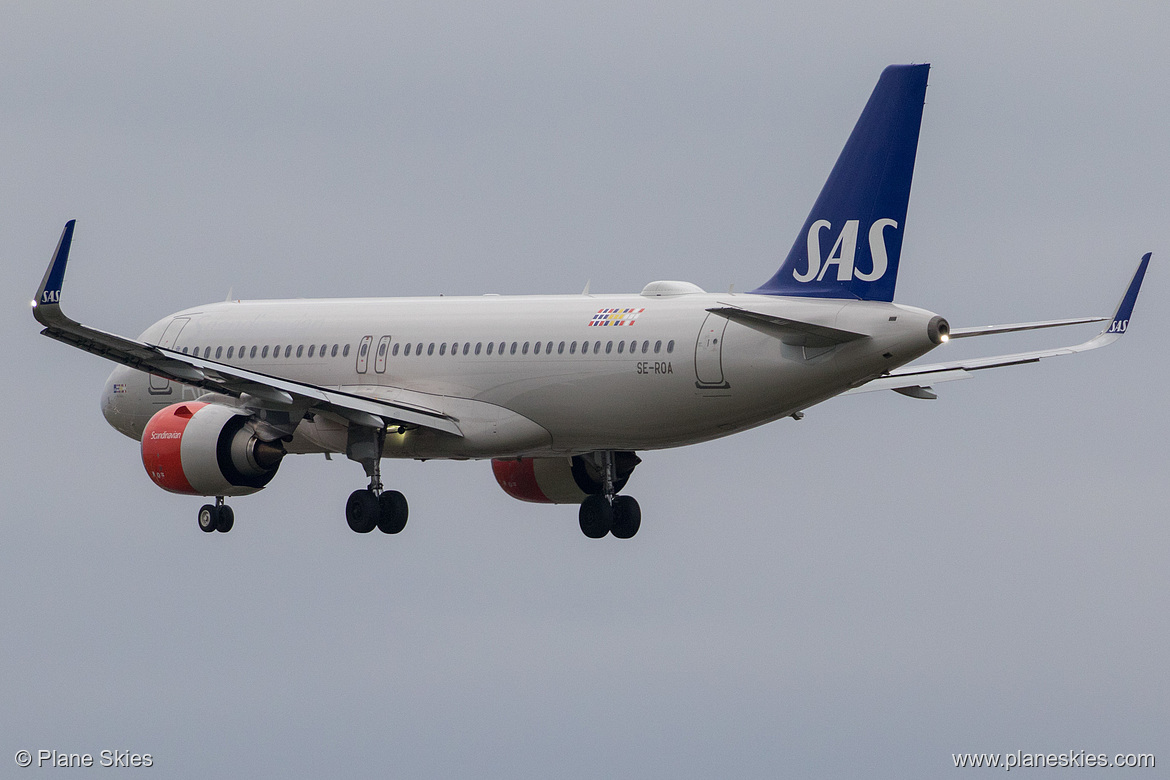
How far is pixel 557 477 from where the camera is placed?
52.7m

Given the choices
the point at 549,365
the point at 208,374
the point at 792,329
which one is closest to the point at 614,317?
the point at 549,365

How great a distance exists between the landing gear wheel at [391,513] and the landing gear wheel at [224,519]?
575cm

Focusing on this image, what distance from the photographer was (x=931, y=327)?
41.5 meters

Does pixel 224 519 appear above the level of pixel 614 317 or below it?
below

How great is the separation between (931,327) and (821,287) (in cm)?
278

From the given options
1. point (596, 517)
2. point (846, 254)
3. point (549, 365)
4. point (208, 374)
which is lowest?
point (208, 374)

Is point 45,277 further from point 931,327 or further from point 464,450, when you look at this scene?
point 931,327

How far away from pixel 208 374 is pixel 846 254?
506 inches

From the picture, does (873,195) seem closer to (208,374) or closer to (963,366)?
(963,366)

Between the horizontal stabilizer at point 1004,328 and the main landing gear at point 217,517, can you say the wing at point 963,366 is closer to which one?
the horizontal stabilizer at point 1004,328

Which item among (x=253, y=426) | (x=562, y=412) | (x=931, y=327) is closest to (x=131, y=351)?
(x=253, y=426)

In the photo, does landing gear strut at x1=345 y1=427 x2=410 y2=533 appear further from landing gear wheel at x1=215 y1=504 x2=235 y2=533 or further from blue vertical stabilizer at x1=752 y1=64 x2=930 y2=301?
blue vertical stabilizer at x1=752 y1=64 x2=930 y2=301

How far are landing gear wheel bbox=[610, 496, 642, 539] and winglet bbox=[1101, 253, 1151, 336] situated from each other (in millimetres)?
11327

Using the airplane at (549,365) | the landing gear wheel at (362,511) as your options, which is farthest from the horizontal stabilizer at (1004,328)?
the landing gear wheel at (362,511)
